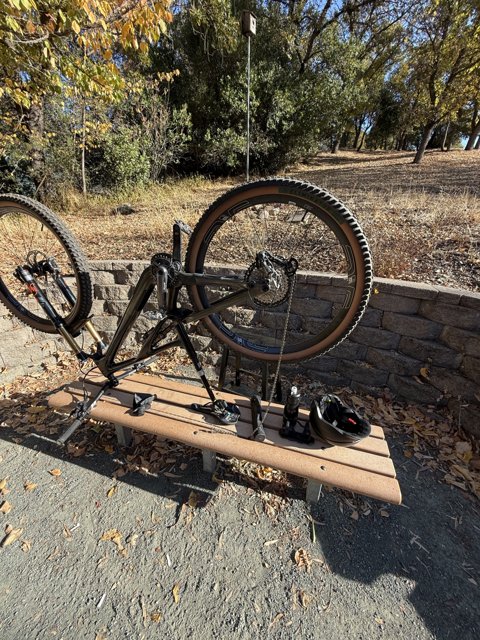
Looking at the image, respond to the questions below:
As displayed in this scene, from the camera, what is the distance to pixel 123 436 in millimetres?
2305

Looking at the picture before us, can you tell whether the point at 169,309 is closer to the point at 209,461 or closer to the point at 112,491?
the point at 209,461

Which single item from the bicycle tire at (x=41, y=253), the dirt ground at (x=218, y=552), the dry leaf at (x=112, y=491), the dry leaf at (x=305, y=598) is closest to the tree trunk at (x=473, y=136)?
the dirt ground at (x=218, y=552)

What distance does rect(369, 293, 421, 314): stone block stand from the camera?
2572 mm

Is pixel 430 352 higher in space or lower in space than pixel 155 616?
higher

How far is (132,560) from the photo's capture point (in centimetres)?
170

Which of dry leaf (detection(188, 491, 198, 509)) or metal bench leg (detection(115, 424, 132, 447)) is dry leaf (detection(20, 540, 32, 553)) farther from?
dry leaf (detection(188, 491, 198, 509))

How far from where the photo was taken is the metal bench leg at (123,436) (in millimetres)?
2292

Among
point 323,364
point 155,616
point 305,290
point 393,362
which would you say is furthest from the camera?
point 323,364

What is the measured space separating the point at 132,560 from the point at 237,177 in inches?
493

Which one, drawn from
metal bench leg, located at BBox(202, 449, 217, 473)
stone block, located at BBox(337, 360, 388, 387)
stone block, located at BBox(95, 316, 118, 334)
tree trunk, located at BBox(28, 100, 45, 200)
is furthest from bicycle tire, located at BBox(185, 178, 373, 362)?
tree trunk, located at BBox(28, 100, 45, 200)

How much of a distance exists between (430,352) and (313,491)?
1459 millimetres

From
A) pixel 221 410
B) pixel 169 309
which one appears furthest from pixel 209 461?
pixel 169 309

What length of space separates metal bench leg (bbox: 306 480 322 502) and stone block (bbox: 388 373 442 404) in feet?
4.18

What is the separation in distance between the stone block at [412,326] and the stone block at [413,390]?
1.26ft
